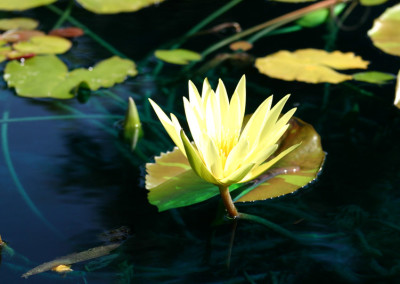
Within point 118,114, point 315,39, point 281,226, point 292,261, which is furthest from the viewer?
point 315,39

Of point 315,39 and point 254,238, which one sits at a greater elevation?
point 315,39

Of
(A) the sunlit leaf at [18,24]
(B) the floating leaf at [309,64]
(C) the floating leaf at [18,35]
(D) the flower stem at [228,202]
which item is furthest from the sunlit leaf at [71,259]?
(A) the sunlit leaf at [18,24]

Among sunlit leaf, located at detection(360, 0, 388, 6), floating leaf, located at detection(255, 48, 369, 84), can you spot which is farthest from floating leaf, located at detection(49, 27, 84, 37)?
sunlit leaf, located at detection(360, 0, 388, 6)

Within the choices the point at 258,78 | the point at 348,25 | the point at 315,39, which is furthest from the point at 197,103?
the point at 348,25

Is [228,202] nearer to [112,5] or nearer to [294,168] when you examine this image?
[294,168]

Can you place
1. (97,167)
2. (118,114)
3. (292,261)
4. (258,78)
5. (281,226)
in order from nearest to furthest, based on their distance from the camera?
(292,261)
(281,226)
(97,167)
(118,114)
(258,78)

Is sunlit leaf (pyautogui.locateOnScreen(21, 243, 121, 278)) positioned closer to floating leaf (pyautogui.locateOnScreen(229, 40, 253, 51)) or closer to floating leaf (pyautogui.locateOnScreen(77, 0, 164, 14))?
floating leaf (pyautogui.locateOnScreen(229, 40, 253, 51))

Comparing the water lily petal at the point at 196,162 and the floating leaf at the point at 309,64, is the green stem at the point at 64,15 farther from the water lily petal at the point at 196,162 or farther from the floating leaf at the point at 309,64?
the water lily petal at the point at 196,162

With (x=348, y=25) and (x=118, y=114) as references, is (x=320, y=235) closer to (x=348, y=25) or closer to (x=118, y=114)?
(x=118, y=114)

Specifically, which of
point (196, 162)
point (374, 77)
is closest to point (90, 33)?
point (374, 77)
